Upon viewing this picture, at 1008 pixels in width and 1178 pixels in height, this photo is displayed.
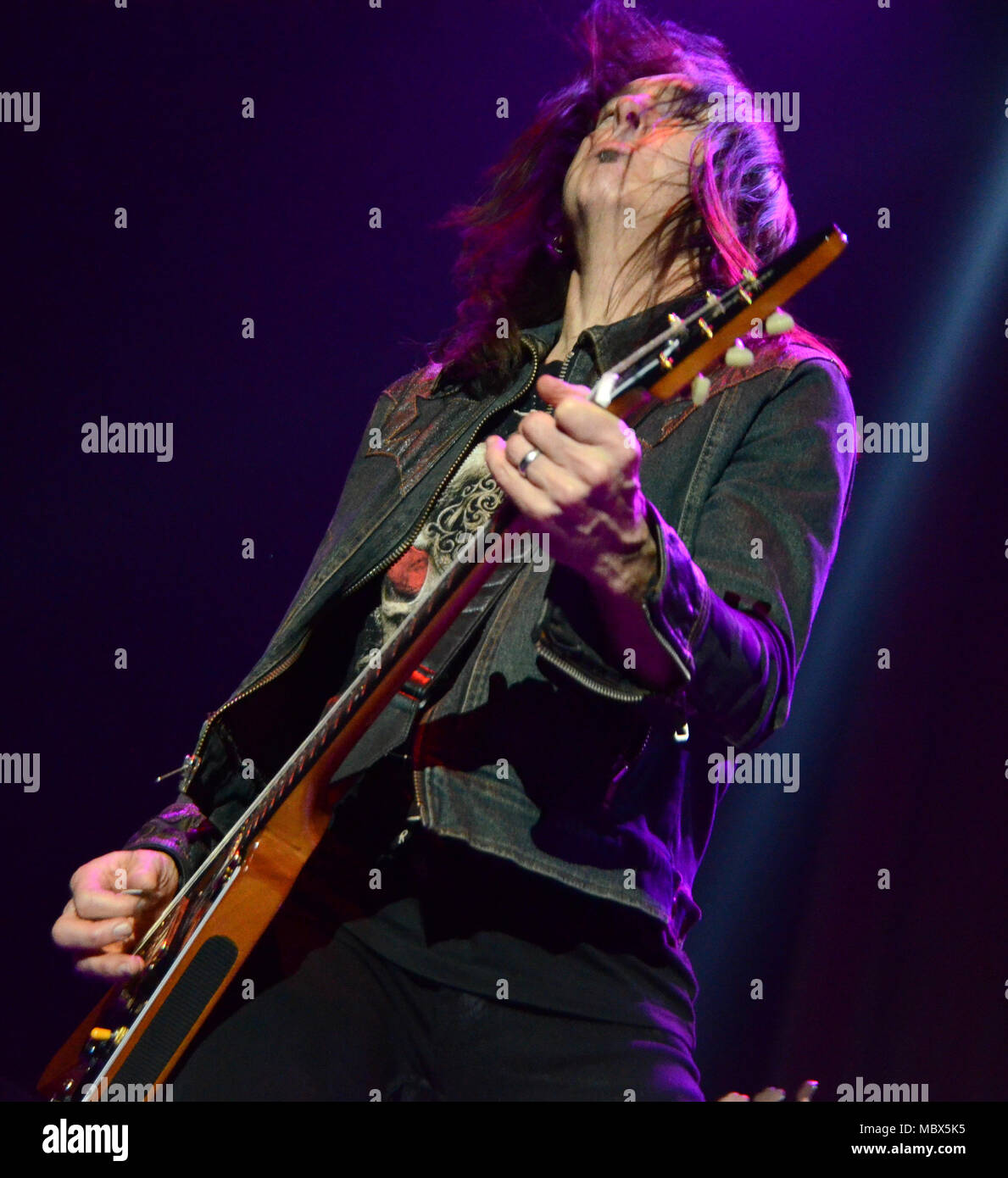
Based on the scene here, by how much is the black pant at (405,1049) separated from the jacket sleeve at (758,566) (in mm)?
438

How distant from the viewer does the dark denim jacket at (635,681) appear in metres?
1.29

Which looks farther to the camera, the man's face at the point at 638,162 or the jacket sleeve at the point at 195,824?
the man's face at the point at 638,162

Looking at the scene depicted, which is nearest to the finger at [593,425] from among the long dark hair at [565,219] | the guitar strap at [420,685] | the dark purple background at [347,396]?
the guitar strap at [420,685]

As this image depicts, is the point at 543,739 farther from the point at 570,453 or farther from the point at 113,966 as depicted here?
the point at 113,966

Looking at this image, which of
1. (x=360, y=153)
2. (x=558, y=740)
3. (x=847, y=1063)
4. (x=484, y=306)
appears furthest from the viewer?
(x=360, y=153)

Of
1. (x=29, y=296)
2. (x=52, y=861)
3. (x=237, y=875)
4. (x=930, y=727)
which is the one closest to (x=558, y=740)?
(x=237, y=875)

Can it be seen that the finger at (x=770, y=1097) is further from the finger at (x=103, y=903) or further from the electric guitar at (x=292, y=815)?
the finger at (x=103, y=903)

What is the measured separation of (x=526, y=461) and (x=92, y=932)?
1047mm

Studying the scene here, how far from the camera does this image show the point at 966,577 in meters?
3.07

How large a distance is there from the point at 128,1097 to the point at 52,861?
6.42 feet

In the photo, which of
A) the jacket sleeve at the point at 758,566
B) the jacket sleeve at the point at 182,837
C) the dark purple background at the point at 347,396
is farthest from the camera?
the dark purple background at the point at 347,396

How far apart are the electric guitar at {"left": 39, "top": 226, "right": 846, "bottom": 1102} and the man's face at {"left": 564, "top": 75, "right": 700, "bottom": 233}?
2.78ft

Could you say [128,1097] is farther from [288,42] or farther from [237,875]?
[288,42]

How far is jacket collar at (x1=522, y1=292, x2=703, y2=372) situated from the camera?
196 centimetres
